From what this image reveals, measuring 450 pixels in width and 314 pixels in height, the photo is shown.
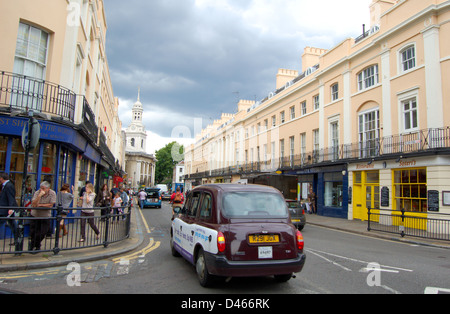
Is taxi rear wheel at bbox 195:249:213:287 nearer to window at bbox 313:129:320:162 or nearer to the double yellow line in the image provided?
the double yellow line

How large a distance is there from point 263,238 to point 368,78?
18962mm

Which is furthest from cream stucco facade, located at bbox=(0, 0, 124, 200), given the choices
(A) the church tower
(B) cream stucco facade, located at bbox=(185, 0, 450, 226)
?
(A) the church tower

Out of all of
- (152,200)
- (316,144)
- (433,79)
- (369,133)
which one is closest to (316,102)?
(316,144)

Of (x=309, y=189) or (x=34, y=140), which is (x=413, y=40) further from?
(x=34, y=140)

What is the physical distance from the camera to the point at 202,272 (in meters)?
5.26

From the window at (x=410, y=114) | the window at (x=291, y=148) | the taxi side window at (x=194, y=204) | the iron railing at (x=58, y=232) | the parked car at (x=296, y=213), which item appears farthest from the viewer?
the window at (x=291, y=148)

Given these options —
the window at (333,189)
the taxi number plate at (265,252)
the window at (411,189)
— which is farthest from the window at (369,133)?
the taxi number plate at (265,252)

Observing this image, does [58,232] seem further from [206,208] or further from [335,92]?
[335,92]

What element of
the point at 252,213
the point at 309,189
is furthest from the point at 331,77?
the point at 252,213

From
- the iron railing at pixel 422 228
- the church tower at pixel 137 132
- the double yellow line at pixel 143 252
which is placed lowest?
the double yellow line at pixel 143 252

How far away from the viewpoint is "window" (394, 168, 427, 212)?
51.3 feet

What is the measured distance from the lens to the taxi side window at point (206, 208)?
5.62 m

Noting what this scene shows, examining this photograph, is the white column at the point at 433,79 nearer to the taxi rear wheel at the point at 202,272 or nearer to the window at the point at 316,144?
the window at the point at 316,144

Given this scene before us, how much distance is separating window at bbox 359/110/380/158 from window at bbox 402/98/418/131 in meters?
2.02
